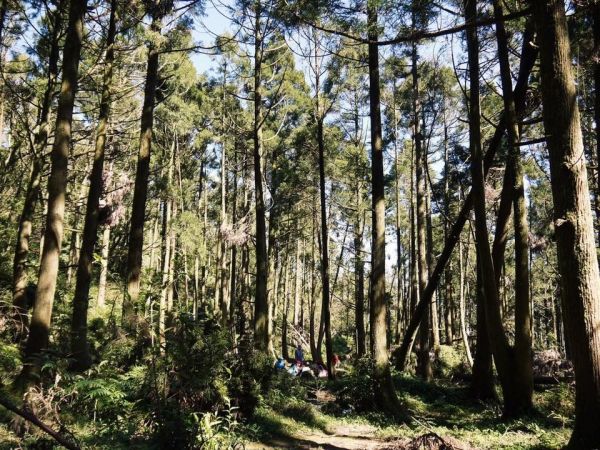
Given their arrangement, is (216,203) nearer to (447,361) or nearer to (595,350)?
(447,361)

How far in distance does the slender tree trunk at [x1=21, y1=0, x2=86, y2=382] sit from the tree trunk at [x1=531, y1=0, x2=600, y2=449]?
6820 mm

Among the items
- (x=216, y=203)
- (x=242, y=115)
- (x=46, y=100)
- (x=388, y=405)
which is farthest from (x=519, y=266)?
(x=216, y=203)

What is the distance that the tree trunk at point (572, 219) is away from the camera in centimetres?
477

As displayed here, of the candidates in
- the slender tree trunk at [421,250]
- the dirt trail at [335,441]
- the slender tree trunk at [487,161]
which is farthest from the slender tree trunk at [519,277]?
the slender tree trunk at [421,250]

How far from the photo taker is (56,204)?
23.4 ft

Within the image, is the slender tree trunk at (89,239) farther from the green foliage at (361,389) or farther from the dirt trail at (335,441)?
the green foliage at (361,389)

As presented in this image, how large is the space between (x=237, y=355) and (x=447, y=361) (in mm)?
14328

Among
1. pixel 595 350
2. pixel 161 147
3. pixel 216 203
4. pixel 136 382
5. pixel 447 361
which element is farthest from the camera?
pixel 216 203

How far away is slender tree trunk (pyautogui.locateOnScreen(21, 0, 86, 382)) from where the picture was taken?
6.68 metres

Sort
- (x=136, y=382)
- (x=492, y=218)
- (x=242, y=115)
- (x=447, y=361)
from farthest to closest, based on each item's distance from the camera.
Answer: (x=492, y=218), (x=242, y=115), (x=447, y=361), (x=136, y=382)

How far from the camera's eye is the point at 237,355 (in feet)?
25.9

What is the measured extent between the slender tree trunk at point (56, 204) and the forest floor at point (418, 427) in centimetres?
347

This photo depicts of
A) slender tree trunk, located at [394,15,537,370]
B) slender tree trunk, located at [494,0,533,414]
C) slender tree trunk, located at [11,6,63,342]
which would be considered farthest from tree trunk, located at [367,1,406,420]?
slender tree trunk, located at [11,6,63,342]

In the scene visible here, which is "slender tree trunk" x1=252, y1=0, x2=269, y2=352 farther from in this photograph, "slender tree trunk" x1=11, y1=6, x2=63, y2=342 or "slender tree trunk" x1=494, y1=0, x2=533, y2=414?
"slender tree trunk" x1=494, y1=0, x2=533, y2=414
